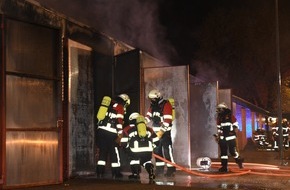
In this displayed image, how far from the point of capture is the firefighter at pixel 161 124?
1086 cm

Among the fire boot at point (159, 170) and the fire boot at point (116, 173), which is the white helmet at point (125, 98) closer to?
the fire boot at point (116, 173)

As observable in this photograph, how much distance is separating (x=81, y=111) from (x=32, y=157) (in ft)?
6.60

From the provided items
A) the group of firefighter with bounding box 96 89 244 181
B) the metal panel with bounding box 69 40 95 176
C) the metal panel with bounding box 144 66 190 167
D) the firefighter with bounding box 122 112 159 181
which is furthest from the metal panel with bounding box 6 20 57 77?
the metal panel with bounding box 144 66 190 167

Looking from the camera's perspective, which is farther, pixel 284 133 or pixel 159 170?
pixel 284 133

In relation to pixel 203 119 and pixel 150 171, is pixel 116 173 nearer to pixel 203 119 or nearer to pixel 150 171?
pixel 150 171

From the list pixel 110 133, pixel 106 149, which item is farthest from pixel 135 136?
pixel 106 149

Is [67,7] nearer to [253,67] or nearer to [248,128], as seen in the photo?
[248,128]

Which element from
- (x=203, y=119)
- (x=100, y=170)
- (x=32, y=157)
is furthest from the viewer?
(x=203, y=119)

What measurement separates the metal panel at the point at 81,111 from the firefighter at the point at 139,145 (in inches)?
39.9

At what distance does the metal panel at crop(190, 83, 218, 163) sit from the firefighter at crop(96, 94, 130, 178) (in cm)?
516

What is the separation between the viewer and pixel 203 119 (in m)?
15.5

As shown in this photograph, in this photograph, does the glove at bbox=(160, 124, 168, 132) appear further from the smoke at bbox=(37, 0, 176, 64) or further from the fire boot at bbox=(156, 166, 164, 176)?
the smoke at bbox=(37, 0, 176, 64)

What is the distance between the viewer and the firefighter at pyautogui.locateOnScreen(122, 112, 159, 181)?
32.4ft

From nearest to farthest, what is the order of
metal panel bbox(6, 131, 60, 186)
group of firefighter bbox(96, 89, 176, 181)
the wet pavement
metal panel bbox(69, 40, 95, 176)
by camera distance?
1. metal panel bbox(6, 131, 60, 186)
2. the wet pavement
3. group of firefighter bbox(96, 89, 176, 181)
4. metal panel bbox(69, 40, 95, 176)
